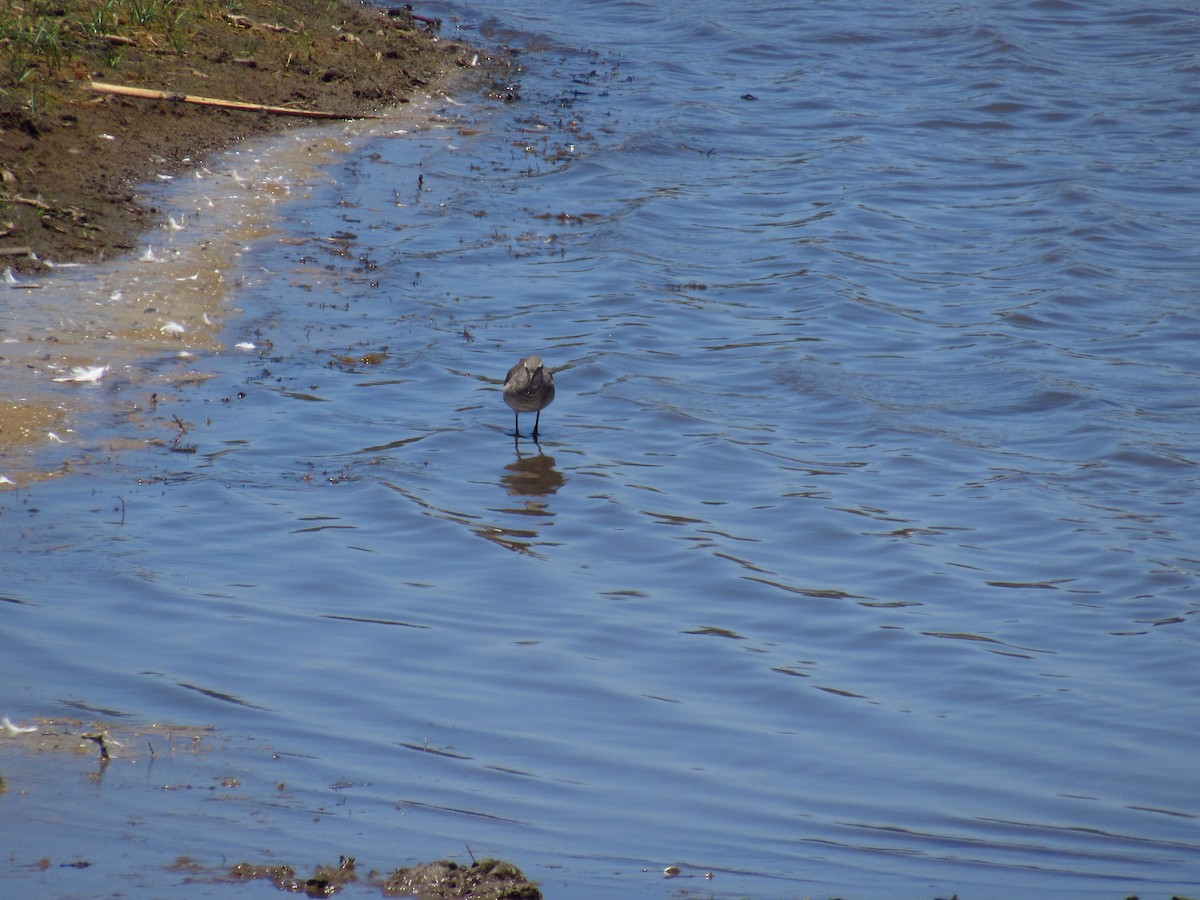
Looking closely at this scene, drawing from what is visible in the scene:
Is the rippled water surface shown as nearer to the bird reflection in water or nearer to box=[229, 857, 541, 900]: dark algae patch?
the bird reflection in water

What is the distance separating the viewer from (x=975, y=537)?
706cm

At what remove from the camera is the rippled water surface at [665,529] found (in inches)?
177

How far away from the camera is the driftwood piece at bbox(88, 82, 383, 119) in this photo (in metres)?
11.8

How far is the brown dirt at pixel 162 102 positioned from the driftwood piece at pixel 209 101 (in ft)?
0.18

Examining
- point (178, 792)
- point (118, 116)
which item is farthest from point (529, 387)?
point (118, 116)

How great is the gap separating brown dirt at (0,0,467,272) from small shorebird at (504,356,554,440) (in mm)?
3468

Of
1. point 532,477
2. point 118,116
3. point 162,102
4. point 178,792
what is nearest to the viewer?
point 178,792

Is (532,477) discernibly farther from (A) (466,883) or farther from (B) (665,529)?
(A) (466,883)

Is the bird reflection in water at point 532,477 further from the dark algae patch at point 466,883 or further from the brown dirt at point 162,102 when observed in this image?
the brown dirt at point 162,102

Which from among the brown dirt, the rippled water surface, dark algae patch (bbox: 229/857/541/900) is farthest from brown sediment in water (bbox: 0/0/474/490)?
dark algae patch (bbox: 229/857/541/900)

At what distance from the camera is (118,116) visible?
38.6 feet

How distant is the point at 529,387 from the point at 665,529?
1559 millimetres


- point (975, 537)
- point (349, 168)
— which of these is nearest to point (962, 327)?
point (975, 537)

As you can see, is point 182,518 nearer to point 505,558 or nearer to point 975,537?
point 505,558
